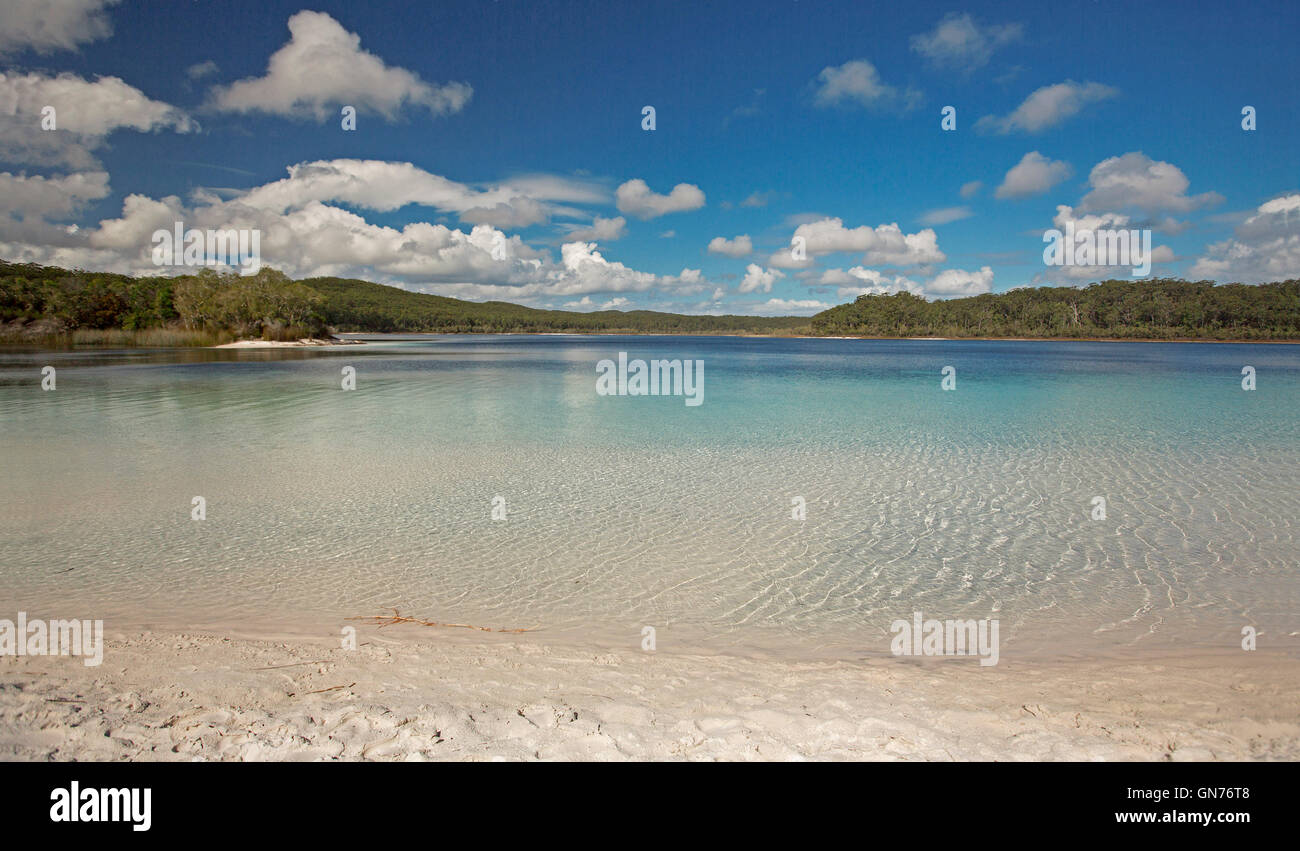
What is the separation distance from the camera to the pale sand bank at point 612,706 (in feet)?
11.3

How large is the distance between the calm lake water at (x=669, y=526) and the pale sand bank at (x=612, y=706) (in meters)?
0.73

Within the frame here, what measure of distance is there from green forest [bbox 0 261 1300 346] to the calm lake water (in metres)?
73.6

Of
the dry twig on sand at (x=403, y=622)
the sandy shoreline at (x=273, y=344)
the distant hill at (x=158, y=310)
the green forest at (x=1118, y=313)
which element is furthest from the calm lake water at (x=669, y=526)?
the green forest at (x=1118, y=313)

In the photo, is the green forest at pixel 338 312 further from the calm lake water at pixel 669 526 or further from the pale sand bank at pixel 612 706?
the pale sand bank at pixel 612 706

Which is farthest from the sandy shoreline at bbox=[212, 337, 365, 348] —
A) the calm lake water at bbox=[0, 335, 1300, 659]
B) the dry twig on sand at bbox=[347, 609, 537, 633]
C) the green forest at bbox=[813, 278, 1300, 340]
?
the green forest at bbox=[813, 278, 1300, 340]

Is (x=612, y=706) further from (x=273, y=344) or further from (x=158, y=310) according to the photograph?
(x=158, y=310)

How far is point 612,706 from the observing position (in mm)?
4023

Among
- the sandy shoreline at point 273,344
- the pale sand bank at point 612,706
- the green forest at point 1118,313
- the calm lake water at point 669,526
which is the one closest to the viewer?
the pale sand bank at point 612,706

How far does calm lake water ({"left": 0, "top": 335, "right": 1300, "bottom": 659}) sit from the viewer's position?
6.10 meters

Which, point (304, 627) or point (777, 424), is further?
point (777, 424)

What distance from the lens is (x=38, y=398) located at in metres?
23.0

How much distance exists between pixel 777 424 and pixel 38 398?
85.3 ft
